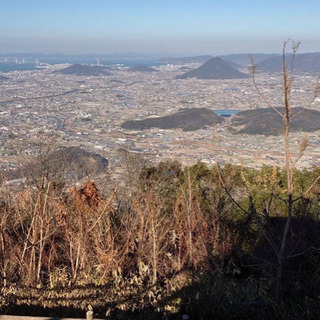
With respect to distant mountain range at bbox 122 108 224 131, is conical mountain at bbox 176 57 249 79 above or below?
above

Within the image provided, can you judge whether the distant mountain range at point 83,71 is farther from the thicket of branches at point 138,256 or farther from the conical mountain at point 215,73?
the thicket of branches at point 138,256

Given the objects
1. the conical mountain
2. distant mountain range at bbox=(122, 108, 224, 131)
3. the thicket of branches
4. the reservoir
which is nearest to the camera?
the thicket of branches

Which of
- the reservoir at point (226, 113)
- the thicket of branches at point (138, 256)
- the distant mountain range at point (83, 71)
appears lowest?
the reservoir at point (226, 113)

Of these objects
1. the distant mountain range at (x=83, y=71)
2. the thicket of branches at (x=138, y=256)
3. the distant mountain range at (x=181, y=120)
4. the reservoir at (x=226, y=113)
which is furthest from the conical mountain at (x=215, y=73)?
the thicket of branches at (x=138, y=256)

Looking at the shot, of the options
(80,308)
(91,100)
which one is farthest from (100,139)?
(91,100)

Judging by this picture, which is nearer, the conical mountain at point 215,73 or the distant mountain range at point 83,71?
the conical mountain at point 215,73

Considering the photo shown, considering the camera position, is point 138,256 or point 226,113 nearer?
point 138,256

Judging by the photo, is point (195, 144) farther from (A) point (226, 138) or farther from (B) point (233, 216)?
(B) point (233, 216)

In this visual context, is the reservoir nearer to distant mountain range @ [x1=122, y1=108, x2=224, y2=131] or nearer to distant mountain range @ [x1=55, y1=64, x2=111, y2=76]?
distant mountain range @ [x1=122, y1=108, x2=224, y2=131]

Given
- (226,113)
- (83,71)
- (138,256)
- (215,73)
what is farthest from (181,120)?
(83,71)

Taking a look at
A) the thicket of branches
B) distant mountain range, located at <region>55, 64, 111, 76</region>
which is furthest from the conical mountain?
the thicket of branches

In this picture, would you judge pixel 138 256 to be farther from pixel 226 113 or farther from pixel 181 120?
pixel 226 113
